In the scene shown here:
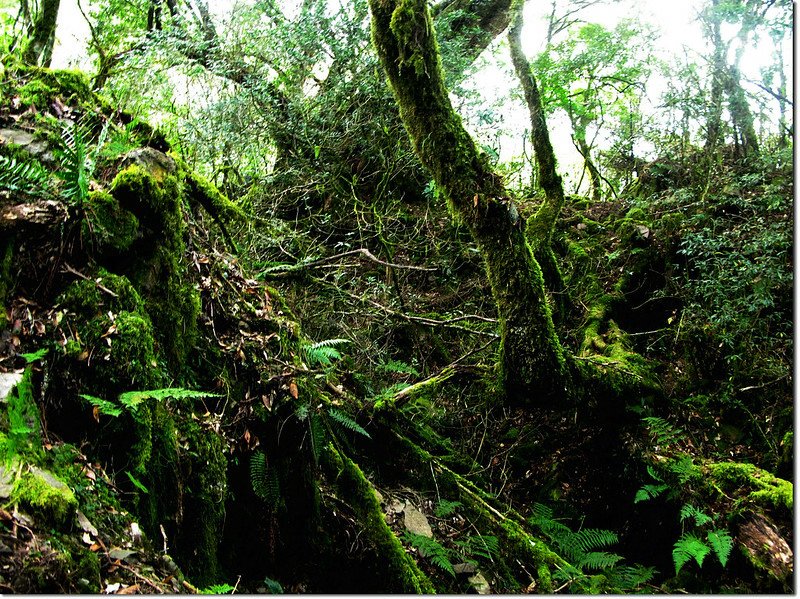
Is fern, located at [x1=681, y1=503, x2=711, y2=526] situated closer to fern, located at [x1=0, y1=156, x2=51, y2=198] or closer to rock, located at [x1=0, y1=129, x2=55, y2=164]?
fern, located at [x1=0, y1=156, x2=51, y2=198]

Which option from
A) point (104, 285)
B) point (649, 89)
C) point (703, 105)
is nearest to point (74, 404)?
point (104, 285)

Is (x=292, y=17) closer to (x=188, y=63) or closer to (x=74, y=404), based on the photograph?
(x=188, y=63)

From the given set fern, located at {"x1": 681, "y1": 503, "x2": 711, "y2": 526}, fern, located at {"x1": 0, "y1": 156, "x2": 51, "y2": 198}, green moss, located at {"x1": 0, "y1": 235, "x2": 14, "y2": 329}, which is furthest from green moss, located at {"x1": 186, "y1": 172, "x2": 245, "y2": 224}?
fern, located at {"x1": 681, "y1": 503, "x2": 711, "y2": 526}

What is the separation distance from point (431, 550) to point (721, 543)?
249 centimetres

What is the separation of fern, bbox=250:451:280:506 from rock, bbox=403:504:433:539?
1.56 metres

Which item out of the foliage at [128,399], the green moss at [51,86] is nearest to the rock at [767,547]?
the foliage at [128,399]

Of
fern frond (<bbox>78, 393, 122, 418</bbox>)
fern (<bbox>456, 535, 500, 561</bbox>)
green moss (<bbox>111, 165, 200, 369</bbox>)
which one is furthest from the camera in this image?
fern (<bbox>456, 535, 500, 561</bbox>)

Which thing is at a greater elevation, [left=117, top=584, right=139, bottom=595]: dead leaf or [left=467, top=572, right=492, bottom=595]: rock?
[left=117, top=584, right=139, bottom=595]: dead leaf

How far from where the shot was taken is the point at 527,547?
14.5 ft

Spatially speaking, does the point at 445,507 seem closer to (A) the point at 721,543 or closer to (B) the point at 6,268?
(A) the point at 721,543

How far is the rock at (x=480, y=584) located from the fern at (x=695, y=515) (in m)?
2.05

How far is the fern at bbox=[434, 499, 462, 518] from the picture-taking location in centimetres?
465

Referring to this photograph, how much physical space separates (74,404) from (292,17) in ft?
26.4

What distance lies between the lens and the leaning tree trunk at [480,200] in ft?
16.8
